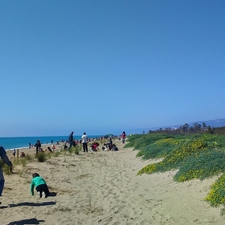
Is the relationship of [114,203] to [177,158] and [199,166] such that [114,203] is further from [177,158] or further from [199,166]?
[177,158]

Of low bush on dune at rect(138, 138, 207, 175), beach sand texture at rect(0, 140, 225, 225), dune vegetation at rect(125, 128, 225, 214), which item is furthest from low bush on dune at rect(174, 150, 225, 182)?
low bush on dune at rect(138, 138, 207, 175)

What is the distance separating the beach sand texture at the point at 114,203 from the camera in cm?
670

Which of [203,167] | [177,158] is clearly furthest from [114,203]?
[177,158]

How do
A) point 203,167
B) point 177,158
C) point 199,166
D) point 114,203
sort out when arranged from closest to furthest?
point 114,203, point 203,167, point 199,166, point 177,158

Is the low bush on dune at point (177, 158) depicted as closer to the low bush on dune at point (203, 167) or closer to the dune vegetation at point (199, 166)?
the dune vegetation at point (199, 166)

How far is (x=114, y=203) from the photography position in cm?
820

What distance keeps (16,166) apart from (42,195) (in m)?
7.20

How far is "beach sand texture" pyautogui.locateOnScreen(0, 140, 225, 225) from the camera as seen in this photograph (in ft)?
22.0

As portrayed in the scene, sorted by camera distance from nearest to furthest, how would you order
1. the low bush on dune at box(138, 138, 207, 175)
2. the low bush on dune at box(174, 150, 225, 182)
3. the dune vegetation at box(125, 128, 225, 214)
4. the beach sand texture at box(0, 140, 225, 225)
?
1. the beach sand texture at box(0, 140, 225, 225)
2. the dune vegetation at box(125, 128, 225, 214)
3. the low bush on dune at box(174, 150, 225, 182)
4. the low bush on dune at box(138, 138, 207, 175)

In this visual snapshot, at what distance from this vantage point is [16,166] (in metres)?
15.9

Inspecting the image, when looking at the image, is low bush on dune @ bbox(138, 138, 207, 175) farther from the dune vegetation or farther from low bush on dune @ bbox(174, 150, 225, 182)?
low bush on dune @ bbox(174, 150, 225, 182)

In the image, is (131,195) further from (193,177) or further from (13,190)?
(13,190)

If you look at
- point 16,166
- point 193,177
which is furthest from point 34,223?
point 16,166

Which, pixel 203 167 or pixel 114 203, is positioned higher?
pixel 203 167
